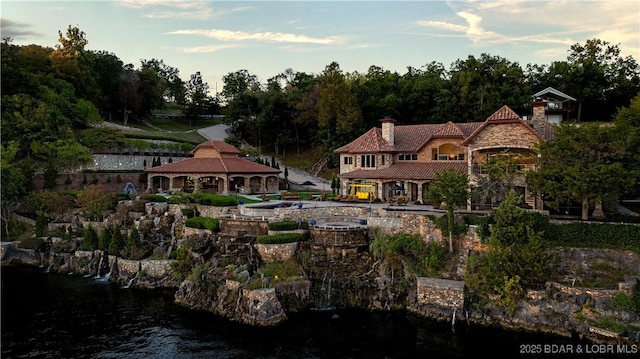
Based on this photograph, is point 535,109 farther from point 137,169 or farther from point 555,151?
point 137,169

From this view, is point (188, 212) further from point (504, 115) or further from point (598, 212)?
point (598, 212)

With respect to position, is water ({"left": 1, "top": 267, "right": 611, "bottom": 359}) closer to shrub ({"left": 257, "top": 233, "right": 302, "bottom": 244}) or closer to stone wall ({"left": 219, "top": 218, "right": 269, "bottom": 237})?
shrub ({"left": 257, "top": 233, "right": 302, "bottom": 244})

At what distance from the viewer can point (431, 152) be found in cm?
4331

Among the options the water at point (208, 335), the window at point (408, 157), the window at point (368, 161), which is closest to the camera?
the water at point (208, 335)

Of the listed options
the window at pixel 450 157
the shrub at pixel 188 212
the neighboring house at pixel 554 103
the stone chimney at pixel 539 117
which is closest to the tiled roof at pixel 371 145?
the window at pixel 450 157

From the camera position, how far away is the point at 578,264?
27.0 meters

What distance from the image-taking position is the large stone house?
1394 inches

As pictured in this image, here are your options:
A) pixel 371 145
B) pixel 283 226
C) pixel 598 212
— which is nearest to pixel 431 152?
pixel 371 145

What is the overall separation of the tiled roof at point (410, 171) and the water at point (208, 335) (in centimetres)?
1653

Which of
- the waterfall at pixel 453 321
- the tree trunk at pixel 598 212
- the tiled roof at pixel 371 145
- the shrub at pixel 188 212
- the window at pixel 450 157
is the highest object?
the tiled roof at pixel 371 145

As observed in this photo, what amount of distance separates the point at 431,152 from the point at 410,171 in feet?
11.0

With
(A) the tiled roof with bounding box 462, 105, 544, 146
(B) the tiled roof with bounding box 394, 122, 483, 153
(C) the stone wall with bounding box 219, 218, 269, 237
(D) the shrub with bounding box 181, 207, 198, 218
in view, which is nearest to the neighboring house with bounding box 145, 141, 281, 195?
(D) the shrub with bounding box 181, 207, 198, 218

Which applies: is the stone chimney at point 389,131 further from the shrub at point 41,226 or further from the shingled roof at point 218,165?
the shrub at point 41,226

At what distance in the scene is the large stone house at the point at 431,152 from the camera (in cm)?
3541
